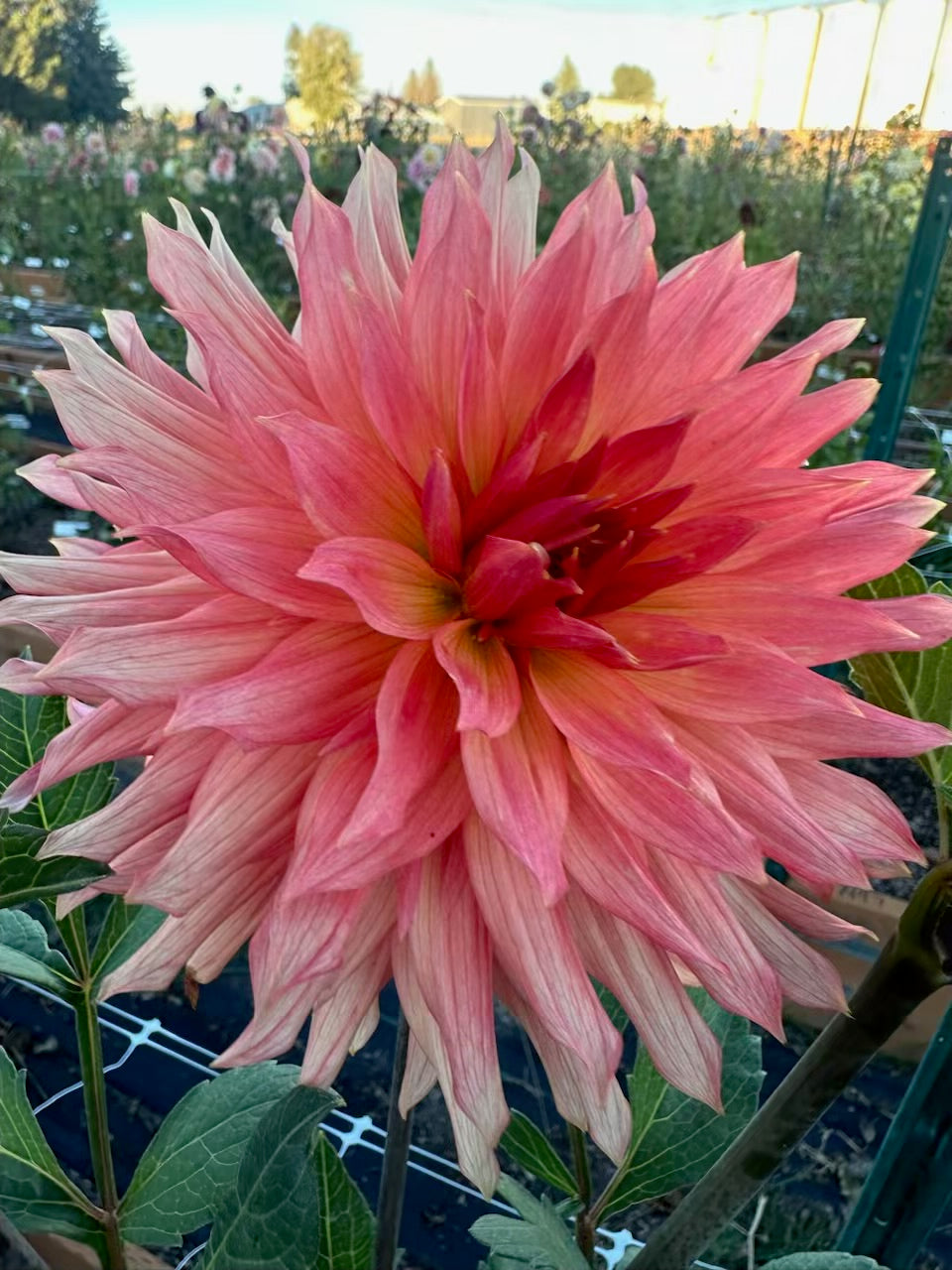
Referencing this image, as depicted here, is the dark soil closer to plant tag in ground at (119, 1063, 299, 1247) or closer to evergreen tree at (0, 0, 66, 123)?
plant tag in ground at (119, 1063, 299, 1247)

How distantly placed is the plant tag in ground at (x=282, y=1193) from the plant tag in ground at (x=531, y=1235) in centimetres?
7

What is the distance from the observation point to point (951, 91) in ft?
4.27

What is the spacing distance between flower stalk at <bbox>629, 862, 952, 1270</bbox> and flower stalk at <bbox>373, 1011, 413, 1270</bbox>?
9cm

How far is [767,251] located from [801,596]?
2.66 m

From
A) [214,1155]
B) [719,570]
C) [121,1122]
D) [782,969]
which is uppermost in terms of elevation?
[719,570]

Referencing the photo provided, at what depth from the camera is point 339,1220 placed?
0.44 metres

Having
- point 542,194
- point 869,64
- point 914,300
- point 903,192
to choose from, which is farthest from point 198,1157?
point 869,64

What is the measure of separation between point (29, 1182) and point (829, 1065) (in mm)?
364

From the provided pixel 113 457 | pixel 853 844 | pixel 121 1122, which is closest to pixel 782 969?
pixel 853 844

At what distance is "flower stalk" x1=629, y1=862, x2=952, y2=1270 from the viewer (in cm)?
26

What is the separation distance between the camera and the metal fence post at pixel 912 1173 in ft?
1.34

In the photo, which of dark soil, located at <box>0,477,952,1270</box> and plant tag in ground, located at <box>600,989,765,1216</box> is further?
dark soil, located at <box>0,477,952,1270</box>

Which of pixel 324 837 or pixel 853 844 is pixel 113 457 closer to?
pixel 324 837

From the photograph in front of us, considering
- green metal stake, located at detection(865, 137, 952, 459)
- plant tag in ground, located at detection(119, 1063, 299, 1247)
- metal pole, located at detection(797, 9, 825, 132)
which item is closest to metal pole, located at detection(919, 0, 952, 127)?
metal pole, located at detection(797, 9, 825, 132)
